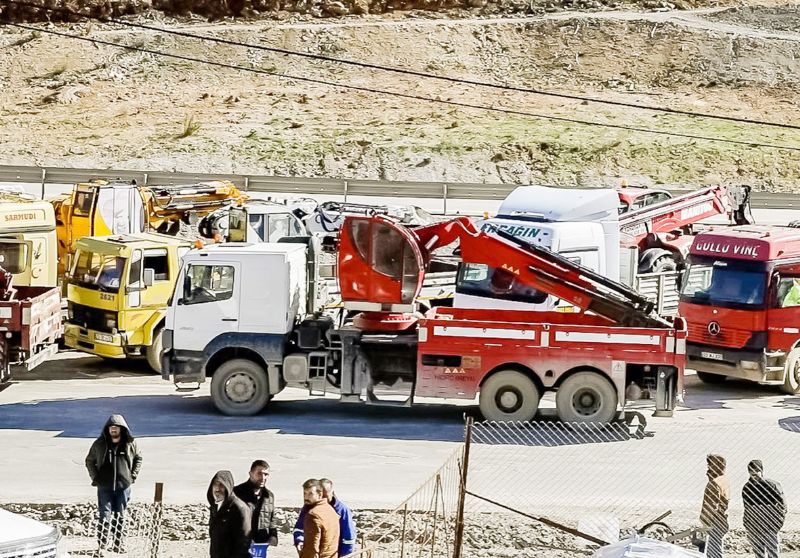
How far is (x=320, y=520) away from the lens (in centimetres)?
1152

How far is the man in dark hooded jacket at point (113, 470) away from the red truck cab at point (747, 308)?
36.7 ft

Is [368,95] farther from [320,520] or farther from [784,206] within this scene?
[320,520]

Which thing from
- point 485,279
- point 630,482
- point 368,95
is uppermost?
point 368,95

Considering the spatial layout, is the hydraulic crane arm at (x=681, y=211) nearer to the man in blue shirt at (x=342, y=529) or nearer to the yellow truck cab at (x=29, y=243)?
the yellow truck cab at (x=29, y=243)

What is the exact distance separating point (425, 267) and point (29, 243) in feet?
25.2

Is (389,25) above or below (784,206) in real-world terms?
above

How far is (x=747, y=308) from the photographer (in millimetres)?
22438

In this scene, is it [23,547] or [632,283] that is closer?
[23,547]

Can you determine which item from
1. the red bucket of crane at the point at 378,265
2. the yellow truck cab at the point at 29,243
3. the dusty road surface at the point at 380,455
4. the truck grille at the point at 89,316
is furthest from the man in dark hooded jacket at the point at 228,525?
the yellow truck cab at the point at 29,243

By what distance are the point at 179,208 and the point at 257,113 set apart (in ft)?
93.5

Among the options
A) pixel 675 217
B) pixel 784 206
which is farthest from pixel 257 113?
pixel 675 217

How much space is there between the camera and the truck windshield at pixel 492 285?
73.6 ft

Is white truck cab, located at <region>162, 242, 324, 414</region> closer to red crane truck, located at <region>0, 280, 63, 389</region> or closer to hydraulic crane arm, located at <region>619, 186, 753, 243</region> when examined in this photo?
red crane truck, located at <region>0, 280, 63, 389</region>

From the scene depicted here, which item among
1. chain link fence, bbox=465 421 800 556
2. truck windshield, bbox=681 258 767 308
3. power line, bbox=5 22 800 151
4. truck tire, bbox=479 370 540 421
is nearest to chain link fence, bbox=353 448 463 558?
chain link fence, bbox=465 421 800 556
